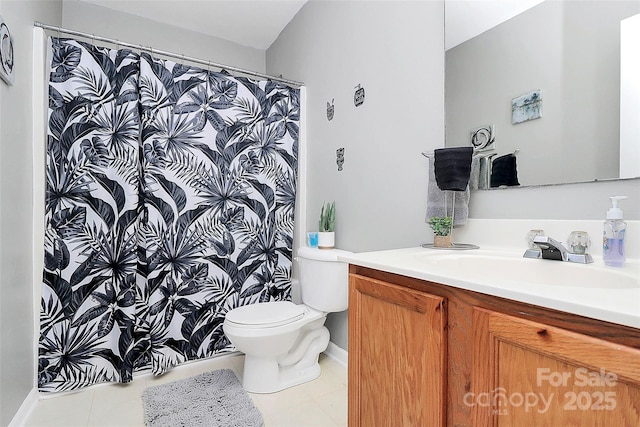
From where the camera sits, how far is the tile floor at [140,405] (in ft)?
4.88

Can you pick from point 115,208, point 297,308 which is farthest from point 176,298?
point 297,308

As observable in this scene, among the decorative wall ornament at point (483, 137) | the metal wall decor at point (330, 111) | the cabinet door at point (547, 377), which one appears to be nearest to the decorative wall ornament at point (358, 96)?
the metal wall decor at point (330, 111)

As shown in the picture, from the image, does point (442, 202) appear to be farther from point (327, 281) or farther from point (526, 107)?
point (327, 281)

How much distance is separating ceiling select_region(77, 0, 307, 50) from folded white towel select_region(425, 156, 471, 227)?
5.67ft

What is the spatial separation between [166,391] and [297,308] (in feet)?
2.57

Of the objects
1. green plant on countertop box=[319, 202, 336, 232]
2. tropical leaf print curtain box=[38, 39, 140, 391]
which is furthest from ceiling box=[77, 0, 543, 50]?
green plant on countertop box=[319, 202, 336, 232]

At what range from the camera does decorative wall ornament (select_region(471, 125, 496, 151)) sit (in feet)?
3.93

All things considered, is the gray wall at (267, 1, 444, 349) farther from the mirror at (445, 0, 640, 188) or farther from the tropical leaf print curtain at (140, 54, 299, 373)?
the tropical leaf print curtain at (140, 54, 299, 373)

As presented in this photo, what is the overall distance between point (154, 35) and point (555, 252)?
2855 mm

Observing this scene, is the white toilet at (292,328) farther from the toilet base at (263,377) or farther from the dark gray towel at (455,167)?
the dark gray towel at (455,167)

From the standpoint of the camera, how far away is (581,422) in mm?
540

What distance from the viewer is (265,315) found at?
5.65ft

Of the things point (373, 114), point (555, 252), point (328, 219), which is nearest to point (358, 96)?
point (373, 114)

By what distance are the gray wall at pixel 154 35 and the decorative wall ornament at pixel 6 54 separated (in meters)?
1.18
